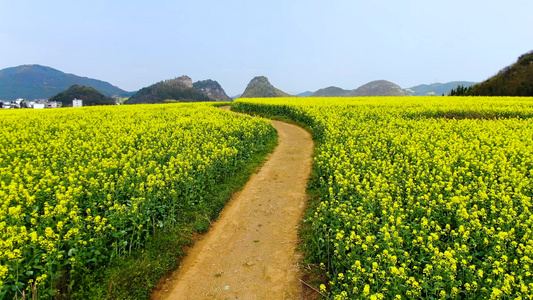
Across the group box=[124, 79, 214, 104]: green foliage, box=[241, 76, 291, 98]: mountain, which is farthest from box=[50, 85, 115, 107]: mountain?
box=[241, 76, 291, 98]: mountain

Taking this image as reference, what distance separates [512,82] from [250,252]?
225ft

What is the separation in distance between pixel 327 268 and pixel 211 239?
3018 millimetres

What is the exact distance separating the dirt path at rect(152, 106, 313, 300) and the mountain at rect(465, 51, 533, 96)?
198 feet

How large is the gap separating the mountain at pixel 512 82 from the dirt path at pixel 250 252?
60403 millimetres

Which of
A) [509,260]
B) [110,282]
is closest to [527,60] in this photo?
[509,260]

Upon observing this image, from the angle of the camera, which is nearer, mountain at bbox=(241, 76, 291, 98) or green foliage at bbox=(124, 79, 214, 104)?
green foliage at bbox=(124, 79, 214, 104)

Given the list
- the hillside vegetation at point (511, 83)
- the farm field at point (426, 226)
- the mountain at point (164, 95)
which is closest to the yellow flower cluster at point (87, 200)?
the farm field at point (426, 226)

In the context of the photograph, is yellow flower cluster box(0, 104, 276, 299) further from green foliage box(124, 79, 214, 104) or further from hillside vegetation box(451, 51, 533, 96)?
green foliage box(124, 79, 214, 104)

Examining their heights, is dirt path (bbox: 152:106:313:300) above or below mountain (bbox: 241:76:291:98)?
below

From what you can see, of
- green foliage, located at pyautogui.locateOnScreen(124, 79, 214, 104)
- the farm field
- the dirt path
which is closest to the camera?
the farm field

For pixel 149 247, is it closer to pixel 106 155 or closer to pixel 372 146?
pixel 106 155

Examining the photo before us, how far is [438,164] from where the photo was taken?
850 centimetres

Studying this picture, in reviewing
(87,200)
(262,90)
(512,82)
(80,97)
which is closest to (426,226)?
(87,200)

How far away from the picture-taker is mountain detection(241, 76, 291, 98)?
542 feet
